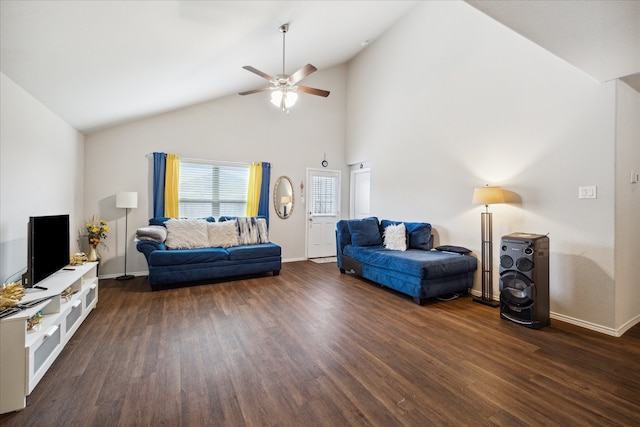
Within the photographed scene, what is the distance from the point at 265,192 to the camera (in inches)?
225

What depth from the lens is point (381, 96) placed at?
5.66 meters

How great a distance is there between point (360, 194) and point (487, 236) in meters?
3.23

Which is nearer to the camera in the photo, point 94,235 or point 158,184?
point 94,235

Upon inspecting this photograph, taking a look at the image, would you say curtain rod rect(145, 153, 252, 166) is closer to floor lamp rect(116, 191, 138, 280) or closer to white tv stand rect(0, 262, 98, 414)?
floor lamp rect(116, 191, 138, 280)

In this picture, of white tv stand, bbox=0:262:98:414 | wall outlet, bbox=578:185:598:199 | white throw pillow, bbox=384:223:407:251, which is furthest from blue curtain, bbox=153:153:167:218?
wall outlet, bbox=578:185:598:199

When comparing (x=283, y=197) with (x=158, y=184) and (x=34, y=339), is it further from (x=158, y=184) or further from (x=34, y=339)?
(x=34, y=339)

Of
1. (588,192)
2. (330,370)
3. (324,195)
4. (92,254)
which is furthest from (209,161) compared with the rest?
(588,192)

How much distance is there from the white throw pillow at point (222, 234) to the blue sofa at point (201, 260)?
0.07m

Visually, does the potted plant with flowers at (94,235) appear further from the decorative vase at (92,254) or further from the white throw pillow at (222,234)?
the white throw pillow at (222,234)

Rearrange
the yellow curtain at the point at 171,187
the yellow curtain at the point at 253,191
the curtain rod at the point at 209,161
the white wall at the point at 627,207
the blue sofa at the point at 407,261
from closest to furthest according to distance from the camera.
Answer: the white wall at the point at 627,207 < the blue sofa at the point at 407,261 < the yellow curtain at the point at 171,187 < the curtain rod at the point at 209,161 < the yellow curtain at the point at 253,191

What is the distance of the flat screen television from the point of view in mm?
2221

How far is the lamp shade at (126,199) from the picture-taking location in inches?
171

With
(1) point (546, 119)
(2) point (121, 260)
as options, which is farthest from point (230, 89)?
(1) point (546, 119)

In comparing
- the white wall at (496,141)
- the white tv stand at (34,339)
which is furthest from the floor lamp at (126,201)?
the white wall at (496,141)
